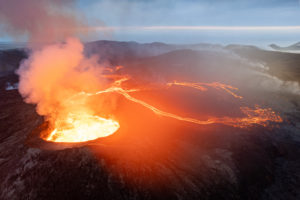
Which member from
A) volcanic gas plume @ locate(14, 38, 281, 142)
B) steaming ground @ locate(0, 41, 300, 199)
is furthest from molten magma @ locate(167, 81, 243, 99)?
steaming ground @ locate(0, 41, 300, 199)

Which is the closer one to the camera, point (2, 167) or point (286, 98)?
point (2, 167)

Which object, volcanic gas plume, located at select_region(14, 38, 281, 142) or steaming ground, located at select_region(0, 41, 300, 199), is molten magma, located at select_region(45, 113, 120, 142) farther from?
steaming ground, located at select_region(0, 41, 300, 199)

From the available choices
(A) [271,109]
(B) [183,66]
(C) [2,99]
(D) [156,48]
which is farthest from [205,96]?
(D) [156,48]

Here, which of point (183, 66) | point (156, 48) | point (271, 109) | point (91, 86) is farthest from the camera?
point (156, 48)

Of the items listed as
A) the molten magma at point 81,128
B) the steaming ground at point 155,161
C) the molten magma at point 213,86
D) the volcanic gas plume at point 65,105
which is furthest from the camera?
the molten magma at point 213,86

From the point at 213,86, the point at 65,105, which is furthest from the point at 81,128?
the point at 213,86

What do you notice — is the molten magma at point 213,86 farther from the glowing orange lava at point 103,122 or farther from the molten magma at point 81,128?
the molten magma at point 81,128

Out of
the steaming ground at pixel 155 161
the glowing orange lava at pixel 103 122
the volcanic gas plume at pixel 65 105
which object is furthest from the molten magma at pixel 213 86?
the steaming ground at pixel 155 161

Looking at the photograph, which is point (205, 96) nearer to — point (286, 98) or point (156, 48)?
point (286, 98)

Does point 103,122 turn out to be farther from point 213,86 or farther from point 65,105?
point 213,86
